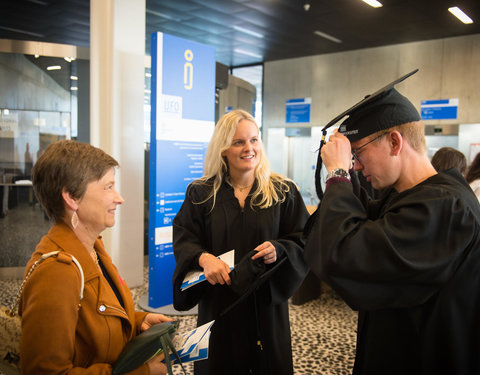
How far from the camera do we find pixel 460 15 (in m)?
5.90

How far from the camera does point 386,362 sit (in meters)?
1.14

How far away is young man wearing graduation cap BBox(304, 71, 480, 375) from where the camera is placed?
3.31ft

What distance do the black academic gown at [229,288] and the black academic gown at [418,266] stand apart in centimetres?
67

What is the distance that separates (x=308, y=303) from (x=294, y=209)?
2.80 metres

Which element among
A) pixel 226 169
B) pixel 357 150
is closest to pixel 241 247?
pixel 226 169

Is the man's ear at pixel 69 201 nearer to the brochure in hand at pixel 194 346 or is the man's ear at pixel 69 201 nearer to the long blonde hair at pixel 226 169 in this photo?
the brochure in hand at pixel 194 346

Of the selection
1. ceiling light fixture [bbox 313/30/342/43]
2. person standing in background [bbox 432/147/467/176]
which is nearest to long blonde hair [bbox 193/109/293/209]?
person standing in background [bbox 432/147/467/176]

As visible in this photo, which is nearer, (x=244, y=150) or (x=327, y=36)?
(x=244, y=150)

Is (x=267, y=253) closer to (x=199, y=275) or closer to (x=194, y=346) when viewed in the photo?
(x=199, y=275)

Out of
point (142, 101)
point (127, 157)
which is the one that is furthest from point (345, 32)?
point (127, 157)

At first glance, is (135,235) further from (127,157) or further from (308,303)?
(308,303)

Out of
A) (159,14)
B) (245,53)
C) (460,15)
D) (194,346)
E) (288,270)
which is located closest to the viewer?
(194,346)

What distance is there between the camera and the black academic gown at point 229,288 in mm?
1800

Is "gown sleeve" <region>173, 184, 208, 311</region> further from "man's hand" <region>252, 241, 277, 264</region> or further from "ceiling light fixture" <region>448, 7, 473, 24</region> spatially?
"ceiling light fixture" <region>448, 7, 473, 24</region>
